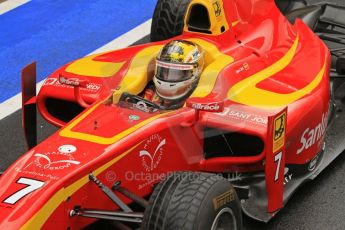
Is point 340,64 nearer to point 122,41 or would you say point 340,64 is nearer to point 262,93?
point 262,93

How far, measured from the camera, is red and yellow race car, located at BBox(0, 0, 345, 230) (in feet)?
13.1

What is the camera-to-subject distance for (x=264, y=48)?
548cm

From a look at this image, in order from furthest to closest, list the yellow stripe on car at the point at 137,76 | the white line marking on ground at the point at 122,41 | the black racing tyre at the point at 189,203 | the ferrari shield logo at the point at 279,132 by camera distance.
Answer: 1. the white line marking on ground at the point at 122,41
2. the yellow stripe on car at the point at 137,76
3. the ferrari shield logo at the point at 279,132
4. the black racing tyre at the point at 189,203

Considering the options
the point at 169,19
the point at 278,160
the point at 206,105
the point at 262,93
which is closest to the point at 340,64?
the point at 262,93

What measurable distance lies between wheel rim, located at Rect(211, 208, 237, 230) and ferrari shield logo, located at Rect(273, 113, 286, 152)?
1.72 feet

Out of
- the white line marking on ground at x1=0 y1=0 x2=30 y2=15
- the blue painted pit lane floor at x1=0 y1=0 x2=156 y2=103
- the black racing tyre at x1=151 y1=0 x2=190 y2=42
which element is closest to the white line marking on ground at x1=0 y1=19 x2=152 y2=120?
the blue painted pit lane floor at x1=0 y1=0 x2=156 y2=103

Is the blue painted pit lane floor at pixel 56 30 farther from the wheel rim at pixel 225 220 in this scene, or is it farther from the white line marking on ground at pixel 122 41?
the wheel rim at pixel 225 220

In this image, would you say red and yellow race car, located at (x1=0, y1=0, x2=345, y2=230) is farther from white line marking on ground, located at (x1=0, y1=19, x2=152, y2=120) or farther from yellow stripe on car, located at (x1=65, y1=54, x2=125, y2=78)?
white line marking on ground, located at (x1=0, y1=19, x2=152, y2=120)

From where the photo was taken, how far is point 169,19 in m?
6.23

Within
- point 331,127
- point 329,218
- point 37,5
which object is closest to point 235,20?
point 331,127

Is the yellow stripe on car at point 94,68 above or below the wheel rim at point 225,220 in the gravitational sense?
above

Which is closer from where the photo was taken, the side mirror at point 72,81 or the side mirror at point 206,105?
the side mirror at point 206,105

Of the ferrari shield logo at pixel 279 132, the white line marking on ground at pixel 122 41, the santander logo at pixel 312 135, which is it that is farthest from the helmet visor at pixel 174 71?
the white line marking on ground at pixel 122 41

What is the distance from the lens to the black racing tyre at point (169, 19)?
6195 millimetres
